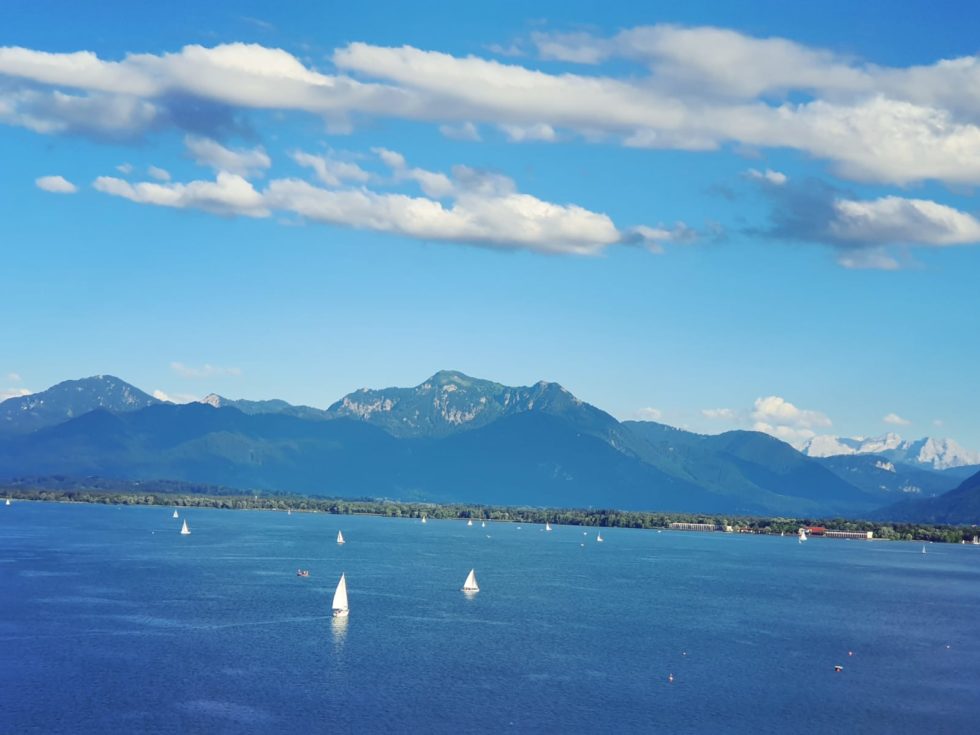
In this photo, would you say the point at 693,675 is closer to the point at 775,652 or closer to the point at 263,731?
the point at 775,652

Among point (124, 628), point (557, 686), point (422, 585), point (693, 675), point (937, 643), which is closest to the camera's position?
point (557, 686)

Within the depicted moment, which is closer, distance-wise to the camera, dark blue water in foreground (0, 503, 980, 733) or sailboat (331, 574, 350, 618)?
dark blue water in foreground (0, 503, 980, 733)

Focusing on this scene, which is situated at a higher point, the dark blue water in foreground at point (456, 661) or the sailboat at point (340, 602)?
the sailboat at point (340, 602)

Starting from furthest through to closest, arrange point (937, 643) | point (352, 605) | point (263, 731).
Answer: point (352, 605)
point (937, 643)
point (263, 731)

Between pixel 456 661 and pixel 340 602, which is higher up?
pixel 340 602

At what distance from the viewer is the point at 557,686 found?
4254 inches

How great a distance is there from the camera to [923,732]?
320 ft

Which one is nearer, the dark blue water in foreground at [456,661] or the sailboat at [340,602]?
the dark blue water in foreground at [456,661]

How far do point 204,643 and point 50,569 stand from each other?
80868 mm

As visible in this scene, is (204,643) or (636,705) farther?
(204,643)

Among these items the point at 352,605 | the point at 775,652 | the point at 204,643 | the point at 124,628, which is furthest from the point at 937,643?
the point at 124,628

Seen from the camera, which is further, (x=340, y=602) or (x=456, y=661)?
(x=340, y=602)

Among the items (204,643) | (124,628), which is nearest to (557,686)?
(204,643)

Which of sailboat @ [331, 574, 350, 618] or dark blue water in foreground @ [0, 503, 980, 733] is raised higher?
sailboat @ [331, 574, 350, 618]
